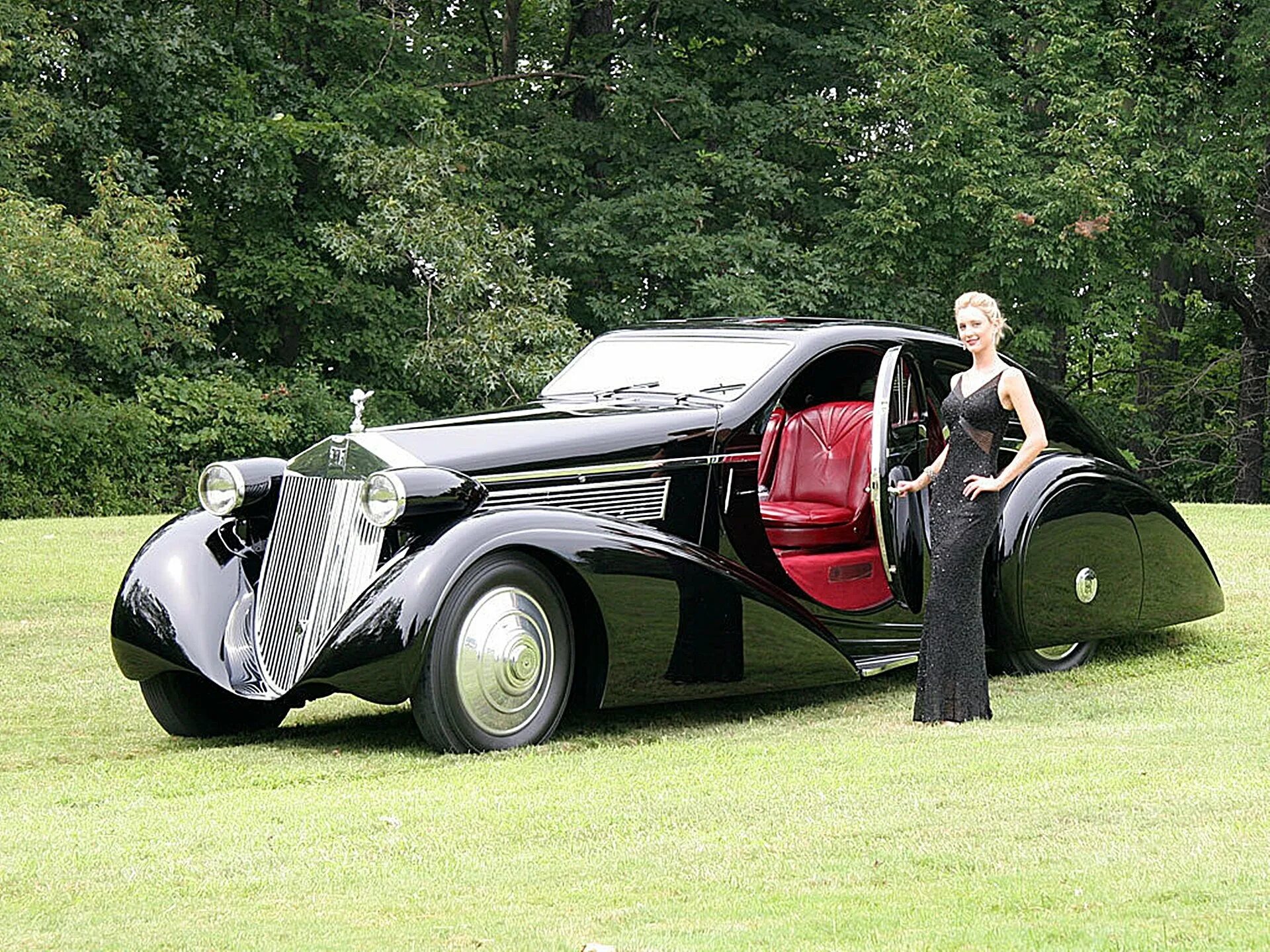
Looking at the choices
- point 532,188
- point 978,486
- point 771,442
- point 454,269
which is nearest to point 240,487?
point 771,442

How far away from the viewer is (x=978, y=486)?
748 centimetres

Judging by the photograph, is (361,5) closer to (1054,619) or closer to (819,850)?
(1054,619)

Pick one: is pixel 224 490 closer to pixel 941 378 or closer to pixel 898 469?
pixel 898 469

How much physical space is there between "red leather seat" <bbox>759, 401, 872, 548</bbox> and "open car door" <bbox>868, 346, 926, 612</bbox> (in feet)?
0.80

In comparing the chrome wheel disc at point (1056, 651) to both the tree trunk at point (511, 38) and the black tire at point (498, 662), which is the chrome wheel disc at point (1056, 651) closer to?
the black tire at point (498, 662)

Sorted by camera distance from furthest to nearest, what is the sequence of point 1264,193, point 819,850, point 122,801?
point 1264,193 → point 122,801 → point 819,850

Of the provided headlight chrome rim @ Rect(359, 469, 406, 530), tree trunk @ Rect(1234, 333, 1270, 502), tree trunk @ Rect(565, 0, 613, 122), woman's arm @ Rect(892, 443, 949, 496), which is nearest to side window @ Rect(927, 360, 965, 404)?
woman's arm @ Rect(892, 443, 949, 496)

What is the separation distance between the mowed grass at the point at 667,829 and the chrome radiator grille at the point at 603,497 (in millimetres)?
931

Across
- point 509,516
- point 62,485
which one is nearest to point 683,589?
point 509,516

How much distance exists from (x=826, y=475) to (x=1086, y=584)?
148cm

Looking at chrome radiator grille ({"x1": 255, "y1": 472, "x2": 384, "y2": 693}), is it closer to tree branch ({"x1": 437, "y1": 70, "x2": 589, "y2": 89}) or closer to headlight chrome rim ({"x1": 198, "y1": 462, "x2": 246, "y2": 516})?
headlight chrome rim ({"x1": 198, "y1": 462, "x2": 246, "y2": 516})

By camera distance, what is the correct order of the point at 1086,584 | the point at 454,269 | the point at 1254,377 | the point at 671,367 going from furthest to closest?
the point at 1254,377
the point at 454,269
the point at 1086,584
the point at 671,367

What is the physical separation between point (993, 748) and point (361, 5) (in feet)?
94.8

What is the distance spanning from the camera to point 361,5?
32.9m
